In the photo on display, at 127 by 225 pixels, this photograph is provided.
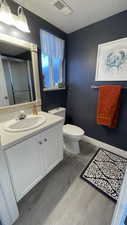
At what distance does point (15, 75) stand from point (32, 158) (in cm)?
109

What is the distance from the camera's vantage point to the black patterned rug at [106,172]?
4.20 feet

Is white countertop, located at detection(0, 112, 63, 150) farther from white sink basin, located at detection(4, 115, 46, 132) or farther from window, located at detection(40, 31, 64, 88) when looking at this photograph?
window, located at detection(40, 31, 64, 88)

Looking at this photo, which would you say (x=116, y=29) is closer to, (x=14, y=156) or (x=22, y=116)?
(x=22, y=116)

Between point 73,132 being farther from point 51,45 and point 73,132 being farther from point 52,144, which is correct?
point 51,45

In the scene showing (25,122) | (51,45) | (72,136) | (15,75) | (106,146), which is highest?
(51,45)

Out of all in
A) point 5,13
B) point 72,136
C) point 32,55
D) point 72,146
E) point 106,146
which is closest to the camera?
point 5,13

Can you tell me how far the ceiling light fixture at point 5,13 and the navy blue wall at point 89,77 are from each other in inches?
48.7

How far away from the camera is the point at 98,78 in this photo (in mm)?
1804

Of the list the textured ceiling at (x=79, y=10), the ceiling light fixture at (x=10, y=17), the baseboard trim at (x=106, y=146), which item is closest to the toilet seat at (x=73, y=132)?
the baseboard trim at (x=106, y=146)

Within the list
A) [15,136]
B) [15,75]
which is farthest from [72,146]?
[15,75]

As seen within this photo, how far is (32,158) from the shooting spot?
1.09m

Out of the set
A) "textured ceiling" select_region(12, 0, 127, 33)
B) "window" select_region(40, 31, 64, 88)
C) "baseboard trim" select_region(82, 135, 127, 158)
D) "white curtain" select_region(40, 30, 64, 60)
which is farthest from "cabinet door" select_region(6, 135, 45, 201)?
"textured ceiling" select_region(12, 0, 127, 33)

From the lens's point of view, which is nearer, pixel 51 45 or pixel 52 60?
pixel 51 45

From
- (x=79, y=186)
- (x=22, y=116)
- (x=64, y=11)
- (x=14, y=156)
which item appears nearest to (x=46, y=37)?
(x=64, y=11)
